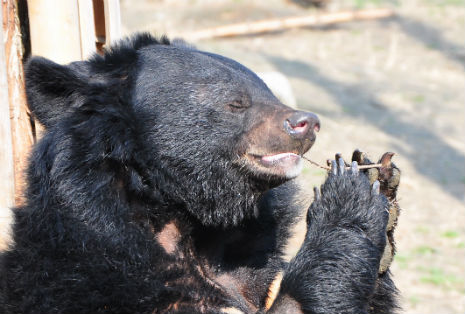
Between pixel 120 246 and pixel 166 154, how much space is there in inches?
20.2

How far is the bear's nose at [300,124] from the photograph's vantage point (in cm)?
362

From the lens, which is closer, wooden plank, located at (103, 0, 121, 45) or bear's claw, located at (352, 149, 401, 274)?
bear's claw, located at (352, 149, 401, 274)

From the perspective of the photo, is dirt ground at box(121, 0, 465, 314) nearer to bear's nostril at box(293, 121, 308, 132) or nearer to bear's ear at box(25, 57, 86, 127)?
bear's nostril at box(293, 121, 308, 132)

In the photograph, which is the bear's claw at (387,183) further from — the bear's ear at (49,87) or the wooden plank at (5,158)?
the wooden plank at (5,158)

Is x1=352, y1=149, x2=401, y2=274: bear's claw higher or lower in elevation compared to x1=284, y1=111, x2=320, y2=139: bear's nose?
lower

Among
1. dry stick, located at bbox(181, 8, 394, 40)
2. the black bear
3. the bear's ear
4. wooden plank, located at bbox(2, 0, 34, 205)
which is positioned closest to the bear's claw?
the black bear

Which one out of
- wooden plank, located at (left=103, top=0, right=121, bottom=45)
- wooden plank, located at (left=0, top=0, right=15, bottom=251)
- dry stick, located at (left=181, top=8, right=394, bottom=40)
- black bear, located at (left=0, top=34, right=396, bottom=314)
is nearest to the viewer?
black bear, located at (left=0, top=34, right=396, bottom=314)

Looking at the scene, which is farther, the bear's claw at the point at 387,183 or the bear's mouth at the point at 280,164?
the bear's claw at the point at 387,183

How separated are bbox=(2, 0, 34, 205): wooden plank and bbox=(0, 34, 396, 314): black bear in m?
0.57

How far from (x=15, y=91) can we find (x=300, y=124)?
167 cm

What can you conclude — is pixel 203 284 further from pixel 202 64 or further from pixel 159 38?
A: pixel 159 38

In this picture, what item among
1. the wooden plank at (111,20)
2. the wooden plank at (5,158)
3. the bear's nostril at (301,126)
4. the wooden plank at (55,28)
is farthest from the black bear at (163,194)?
the wooden plank at (111,20)

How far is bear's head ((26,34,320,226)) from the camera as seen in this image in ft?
11.7

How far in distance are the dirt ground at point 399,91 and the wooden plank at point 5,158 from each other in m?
4.03
